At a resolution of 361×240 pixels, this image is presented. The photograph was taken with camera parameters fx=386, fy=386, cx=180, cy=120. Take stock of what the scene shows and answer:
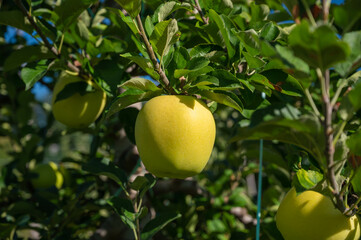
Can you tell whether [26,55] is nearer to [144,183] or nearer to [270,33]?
[144,183]

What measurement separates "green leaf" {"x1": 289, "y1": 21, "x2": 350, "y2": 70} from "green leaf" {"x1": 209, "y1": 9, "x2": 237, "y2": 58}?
0.27 meters

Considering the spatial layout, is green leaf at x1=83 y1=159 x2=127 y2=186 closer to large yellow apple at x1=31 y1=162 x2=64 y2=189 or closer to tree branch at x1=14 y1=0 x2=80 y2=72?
tree branch at x1=14 y1=0 x2=80 y2=72

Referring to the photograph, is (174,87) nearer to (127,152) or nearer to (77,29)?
(77,29)

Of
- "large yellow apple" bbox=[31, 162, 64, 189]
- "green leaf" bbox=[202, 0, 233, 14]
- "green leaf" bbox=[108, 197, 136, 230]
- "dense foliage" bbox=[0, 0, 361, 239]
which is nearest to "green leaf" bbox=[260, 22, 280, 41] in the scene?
"dense foliage" bbox=[0, 0, 361, 239]

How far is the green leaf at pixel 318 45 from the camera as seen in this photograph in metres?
0.43

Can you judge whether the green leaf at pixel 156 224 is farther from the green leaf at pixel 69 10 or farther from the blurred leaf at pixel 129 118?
the green leaf at pixel 69 10

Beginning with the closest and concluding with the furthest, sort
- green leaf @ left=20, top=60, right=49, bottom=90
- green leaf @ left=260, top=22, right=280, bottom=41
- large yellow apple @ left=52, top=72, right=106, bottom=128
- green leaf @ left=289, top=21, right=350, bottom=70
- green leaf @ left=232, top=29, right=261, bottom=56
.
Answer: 1. green leaf @ left=289, top=21, right=350, bottom=70
2. green leaf @ left=232, top=29, right=261, bottom=56
3. green leaf @ left=260, top=22, right=280, bottom=41
4. green leaf @ left=20, top=60, right=49, bottom=90
5. large yellow apple @ left=52, top=72, right=106, bottom=128

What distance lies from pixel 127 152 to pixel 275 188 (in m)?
0.65

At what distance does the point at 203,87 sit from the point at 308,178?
25 centimetres

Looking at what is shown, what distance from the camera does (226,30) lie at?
0.72m

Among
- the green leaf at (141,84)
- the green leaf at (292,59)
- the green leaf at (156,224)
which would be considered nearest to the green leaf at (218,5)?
the green leaf at (141,84)

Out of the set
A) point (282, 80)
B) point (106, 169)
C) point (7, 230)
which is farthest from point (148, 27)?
point (7, 230)

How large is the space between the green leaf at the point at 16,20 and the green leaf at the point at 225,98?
479mm

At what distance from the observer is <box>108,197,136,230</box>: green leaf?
34.6 inches
